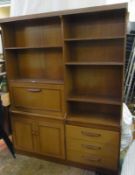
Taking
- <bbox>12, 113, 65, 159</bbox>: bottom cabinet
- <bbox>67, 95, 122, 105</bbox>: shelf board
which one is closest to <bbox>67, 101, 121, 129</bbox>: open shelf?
<bbox>67, 95, 122, 105</bbox>: shelf board

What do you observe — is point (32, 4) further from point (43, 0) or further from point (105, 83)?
point (105, 83)

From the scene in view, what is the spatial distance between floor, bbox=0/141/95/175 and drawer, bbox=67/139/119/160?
26 centimetres

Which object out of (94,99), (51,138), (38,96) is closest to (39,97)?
(38,96)

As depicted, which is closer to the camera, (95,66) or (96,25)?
(96,25)

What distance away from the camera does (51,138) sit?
2211 millimetres

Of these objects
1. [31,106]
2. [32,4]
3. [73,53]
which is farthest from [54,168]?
[32,4]

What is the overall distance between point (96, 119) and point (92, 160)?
1.59 ft

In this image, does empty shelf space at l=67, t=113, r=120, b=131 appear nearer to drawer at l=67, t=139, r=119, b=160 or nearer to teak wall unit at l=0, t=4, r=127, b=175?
teak wall unit at l=0, t=4, r=127, b=175

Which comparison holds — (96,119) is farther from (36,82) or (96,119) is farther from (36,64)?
(36,64)

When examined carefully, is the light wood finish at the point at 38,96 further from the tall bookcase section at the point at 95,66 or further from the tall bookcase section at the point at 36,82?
the tall bookcase section at the point at 95,66

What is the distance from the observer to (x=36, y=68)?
7.63 ft

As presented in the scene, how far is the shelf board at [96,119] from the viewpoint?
1.91 metres

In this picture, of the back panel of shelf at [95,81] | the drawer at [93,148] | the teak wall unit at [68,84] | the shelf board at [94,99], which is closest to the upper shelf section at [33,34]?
the teak wall unit at [68,84]

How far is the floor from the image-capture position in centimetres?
211
